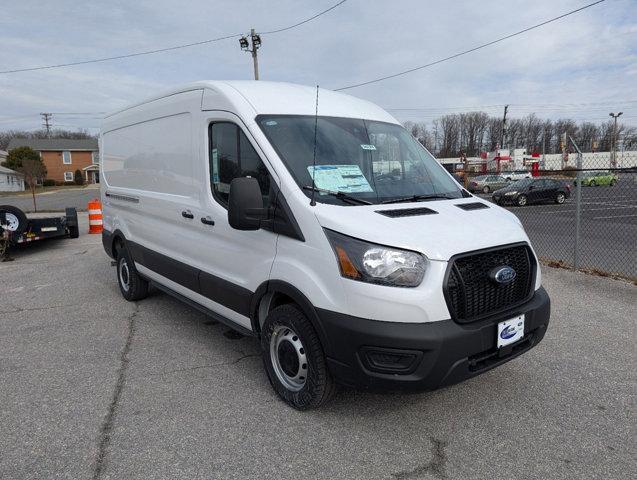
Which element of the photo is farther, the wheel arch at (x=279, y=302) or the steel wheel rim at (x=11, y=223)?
the steel wheel rim at (x=11, y=223)

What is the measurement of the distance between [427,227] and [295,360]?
1268 mm

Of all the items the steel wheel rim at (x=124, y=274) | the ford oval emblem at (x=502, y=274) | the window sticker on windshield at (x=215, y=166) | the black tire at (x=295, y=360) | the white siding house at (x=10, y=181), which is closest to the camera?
the ford oval emblem at (x=502, y=274)

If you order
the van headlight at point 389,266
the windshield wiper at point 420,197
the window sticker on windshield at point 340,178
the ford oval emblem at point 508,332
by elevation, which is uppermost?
the window sticker on windshield at point 340,178

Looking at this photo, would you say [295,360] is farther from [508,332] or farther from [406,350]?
[508,332]

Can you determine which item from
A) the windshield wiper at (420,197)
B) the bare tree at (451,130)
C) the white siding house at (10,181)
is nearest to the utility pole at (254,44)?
the windshield wiper at (420,197)

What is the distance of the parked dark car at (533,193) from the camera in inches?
925

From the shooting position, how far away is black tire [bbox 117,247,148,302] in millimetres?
5812

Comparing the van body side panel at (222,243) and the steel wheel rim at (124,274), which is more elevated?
the van body side panel at (222,243)

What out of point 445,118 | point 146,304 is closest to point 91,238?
point 146,304

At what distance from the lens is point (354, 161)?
11.4ft

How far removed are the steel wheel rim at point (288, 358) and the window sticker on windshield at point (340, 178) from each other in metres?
1.01

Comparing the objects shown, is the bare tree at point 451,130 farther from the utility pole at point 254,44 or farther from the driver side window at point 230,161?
the driver side window at point 230,161

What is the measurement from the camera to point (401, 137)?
408 cm

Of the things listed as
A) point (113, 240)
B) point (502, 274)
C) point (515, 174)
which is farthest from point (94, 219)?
point (515, 174)
